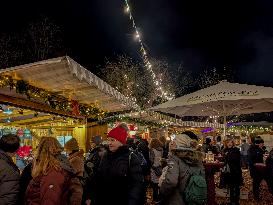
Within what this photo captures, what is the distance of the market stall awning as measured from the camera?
594 centimetres

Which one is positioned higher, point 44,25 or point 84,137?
point 44,25

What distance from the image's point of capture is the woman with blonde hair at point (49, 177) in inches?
136

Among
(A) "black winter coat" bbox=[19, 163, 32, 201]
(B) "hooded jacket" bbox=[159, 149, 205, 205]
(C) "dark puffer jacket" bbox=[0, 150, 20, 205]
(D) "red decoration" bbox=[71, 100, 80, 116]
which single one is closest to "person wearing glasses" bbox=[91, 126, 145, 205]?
Answer: (B) "hooded jacket" bbox=[159, 149, 205, 205]

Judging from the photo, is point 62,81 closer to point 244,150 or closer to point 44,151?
point 44,151

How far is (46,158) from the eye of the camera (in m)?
3.70

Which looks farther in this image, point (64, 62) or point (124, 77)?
point (124, 77)

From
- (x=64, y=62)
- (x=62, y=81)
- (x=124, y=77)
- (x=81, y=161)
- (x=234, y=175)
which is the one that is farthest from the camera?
(x=124, y=77)

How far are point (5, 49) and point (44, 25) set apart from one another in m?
4.28

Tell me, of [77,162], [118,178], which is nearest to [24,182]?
[118,178]

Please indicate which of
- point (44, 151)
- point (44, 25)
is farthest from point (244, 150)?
point (44, 25)

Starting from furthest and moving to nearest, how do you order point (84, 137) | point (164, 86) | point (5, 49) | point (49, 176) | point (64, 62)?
point (164, 86), point (5, 49), point (84, 137), point (64, 62), point (49, 176)

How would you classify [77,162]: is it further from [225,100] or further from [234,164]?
[234,164]

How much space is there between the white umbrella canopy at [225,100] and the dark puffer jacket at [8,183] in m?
4.85

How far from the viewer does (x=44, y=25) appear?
32594 mm
